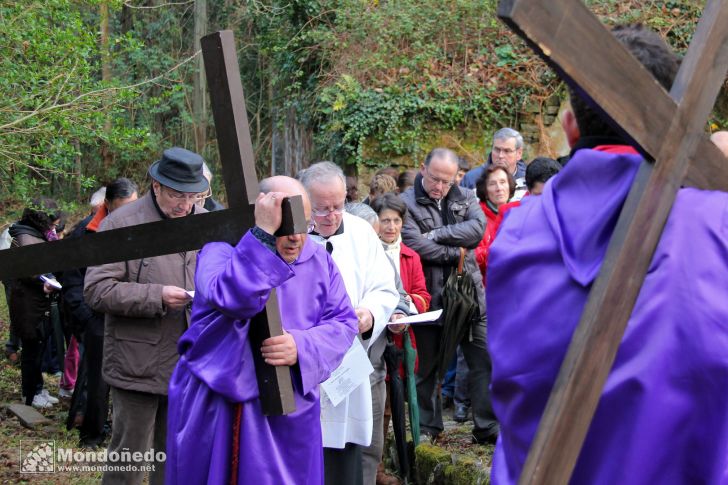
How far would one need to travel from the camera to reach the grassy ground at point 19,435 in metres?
6.57

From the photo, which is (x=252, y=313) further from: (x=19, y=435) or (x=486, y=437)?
(x=19, y=435)

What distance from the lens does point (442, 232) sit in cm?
734

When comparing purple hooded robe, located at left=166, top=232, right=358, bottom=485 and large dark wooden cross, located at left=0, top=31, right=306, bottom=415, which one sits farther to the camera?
purple hooded robe, located at left=166, top=232, right=358, bottom=485

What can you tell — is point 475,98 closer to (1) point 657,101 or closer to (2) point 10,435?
(2) point 10,435

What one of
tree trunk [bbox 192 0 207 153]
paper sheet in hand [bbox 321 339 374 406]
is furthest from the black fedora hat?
tree trunk [bbox 192 0 207 153]

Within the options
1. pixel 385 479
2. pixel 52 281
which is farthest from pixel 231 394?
pixel 52 281

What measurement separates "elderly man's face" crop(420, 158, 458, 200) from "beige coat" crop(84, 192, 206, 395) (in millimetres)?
2698

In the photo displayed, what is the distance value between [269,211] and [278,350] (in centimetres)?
63

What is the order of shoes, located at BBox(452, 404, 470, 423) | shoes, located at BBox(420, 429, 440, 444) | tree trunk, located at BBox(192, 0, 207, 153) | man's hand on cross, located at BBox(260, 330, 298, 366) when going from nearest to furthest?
1. man's hand on cross, located at BBox(260, 330, 298, 366)
2. shoes, located at BBox(420, 429, 440, 444)
3. shoes, located at BBox(452, 404, 470, 423)
4. tree trunk, located at BBox(192, 0, 207, 153)

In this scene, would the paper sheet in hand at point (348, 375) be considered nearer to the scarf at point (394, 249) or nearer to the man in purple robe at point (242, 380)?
the man in purple robe at point (242, 380)

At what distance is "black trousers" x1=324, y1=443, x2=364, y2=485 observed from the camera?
528 cm

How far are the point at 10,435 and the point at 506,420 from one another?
264 inches

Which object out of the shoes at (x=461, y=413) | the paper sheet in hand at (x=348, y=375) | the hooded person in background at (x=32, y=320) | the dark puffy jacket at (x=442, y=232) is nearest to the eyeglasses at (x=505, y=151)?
the dark puffy jacket at (x=442, y=232)

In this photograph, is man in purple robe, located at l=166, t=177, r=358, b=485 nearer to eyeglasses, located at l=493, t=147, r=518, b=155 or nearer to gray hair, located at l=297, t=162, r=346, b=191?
gray hair, located at l=297, t=162, r=346, b=191
